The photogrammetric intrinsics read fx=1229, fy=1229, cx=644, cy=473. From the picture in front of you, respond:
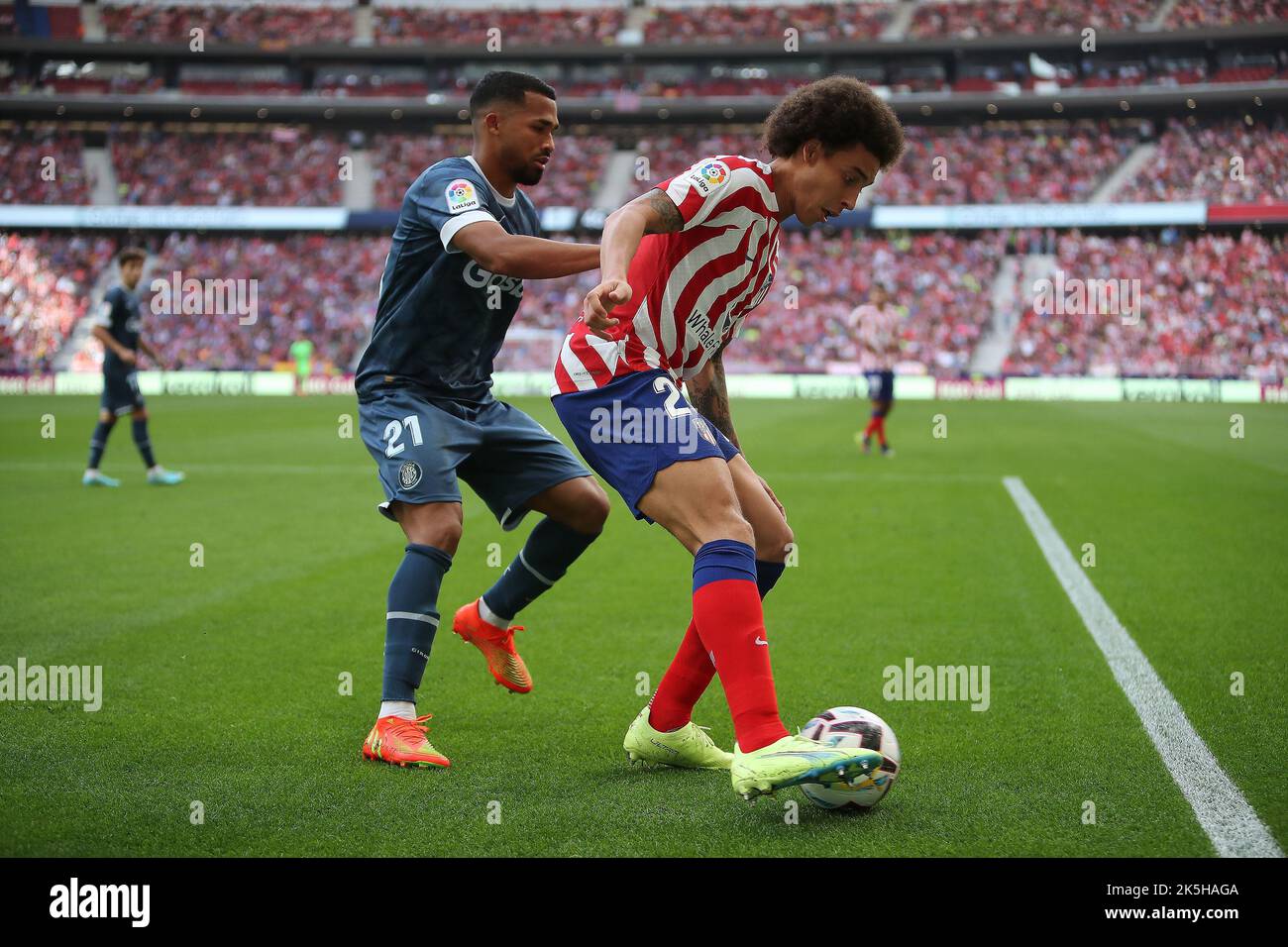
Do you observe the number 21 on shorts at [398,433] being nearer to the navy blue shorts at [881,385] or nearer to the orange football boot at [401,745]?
the orange football boot at [401,745]

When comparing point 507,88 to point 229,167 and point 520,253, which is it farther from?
point 229,167

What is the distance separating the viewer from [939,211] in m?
42.5

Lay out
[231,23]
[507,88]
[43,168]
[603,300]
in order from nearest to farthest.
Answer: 1. [603,300]
2. [507,88]
3. [43,168]
4. [231,23]

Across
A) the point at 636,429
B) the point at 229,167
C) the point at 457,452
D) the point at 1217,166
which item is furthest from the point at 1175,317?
the point at 636,429

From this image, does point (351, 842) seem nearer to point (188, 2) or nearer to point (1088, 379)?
point (1088, 379)

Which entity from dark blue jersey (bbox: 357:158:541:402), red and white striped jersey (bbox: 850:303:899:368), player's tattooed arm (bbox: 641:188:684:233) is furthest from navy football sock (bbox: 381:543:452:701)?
red and white striped jersey (bbox: 850:303:899:368)

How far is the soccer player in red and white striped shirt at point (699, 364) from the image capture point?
3.50 m

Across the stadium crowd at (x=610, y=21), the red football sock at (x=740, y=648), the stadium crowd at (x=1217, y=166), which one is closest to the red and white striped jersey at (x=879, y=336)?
the red football sock at (x=740, y=648)

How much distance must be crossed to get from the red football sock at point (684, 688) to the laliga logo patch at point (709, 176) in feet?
4.55

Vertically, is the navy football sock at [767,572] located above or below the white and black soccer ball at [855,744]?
above

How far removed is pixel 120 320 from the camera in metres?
12.9

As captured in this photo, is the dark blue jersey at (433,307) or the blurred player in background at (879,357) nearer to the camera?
the dark blue jersey at (433,307)

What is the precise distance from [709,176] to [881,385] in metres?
13.6
